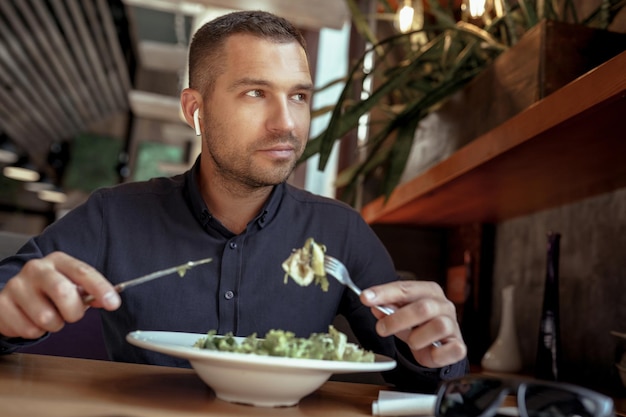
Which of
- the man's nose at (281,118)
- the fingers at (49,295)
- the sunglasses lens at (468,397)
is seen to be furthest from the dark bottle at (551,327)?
the fingers at (49,295)

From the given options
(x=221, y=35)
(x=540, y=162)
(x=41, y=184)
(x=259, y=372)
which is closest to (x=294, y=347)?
(x=259, y=372)

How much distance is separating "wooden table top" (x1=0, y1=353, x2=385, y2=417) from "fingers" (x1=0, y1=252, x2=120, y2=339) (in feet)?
0.19

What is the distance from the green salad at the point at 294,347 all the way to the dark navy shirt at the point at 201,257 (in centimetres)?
45

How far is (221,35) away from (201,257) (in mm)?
435

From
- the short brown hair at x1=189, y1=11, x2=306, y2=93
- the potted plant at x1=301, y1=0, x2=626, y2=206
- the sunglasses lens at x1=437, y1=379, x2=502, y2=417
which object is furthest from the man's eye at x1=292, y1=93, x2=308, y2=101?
the sunglasses lens at x1=437, y1=379, x2=502, y2=417

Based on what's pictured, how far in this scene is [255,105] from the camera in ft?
3.95

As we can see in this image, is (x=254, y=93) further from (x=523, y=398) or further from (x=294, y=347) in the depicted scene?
(x=523, y=398)

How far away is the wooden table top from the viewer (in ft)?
1.99

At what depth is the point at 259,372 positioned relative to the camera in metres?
0.67

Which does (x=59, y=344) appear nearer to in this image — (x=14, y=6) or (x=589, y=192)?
(x=589, y=192)

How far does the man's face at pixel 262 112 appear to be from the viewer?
3.87 ft

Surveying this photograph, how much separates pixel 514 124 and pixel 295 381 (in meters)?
0.85

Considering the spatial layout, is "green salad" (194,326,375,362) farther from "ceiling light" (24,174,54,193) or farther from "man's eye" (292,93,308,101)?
"ceiling light" (24,174,54,193)

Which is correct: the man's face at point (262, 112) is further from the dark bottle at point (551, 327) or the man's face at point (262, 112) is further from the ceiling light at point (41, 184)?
the ceiling light at point (41, 184)
